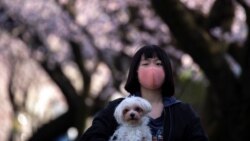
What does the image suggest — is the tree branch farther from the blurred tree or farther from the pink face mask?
the pink face mask

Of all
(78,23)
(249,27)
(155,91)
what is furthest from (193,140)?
(78,23)

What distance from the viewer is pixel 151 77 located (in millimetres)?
4418

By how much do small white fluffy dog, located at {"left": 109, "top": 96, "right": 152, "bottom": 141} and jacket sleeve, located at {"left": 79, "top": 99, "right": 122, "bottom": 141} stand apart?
0.26 feet

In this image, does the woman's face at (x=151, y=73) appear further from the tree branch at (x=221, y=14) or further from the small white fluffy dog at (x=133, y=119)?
the tree branch at (x=221, y=14)

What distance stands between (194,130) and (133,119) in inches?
13.2

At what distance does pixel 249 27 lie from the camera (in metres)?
10.9

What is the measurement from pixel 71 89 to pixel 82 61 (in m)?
1.27

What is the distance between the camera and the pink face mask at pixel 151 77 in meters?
4.41

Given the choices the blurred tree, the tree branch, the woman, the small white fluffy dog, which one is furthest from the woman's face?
the tree branch

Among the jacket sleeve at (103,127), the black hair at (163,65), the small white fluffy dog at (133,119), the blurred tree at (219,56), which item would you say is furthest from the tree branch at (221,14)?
the small white fluffy dog at (133,119)

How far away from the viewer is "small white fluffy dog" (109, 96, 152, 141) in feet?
14.0

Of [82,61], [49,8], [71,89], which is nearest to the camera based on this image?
[71,89]

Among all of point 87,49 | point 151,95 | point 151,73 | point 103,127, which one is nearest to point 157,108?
point 151,95

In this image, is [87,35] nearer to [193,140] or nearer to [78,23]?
[78,23]
